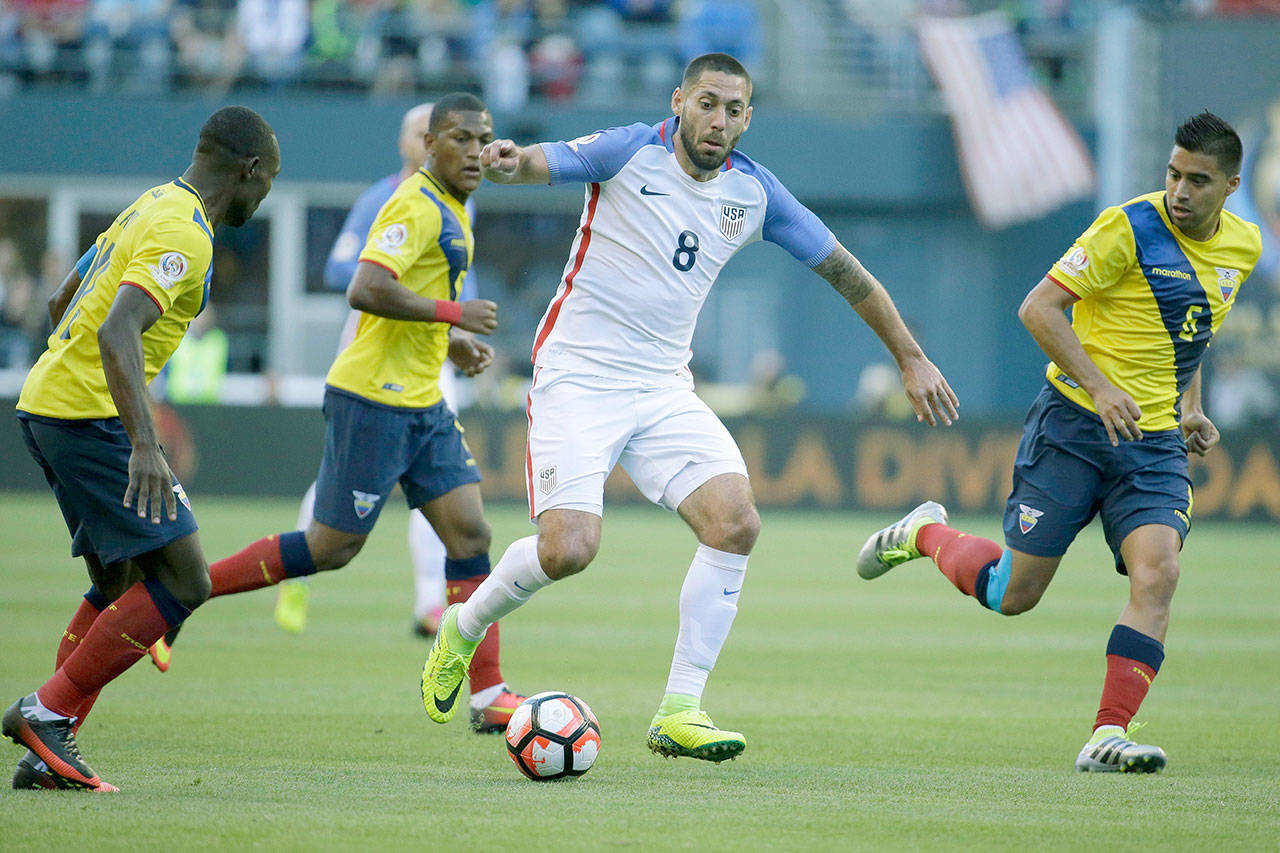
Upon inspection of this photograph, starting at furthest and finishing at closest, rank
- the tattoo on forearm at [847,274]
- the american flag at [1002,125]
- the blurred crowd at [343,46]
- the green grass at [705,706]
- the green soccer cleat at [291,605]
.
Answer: the american flag at [1002,125] < the blurred crowd at [343,46] < the green soccer cleat at [291,605] < the tattoo on forearm at [847,274] < the green grass at [705,706]

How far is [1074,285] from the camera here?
657 cm

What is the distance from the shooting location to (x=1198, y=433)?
704 centimetres

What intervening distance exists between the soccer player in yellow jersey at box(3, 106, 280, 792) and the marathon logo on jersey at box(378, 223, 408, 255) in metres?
1.35

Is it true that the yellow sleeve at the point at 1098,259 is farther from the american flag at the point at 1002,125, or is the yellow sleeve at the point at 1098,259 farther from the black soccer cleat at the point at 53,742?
the american flag at the point at 1002,125

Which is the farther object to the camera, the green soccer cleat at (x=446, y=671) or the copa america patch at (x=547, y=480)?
the green soccer cleat at (x=446, y=671)

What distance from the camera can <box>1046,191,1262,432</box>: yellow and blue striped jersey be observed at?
658 cm

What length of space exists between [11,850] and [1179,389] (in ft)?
15.9

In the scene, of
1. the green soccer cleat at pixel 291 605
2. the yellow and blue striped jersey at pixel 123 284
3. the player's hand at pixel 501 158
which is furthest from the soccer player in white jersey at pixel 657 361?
the green soccer cleat at pixel 291 605

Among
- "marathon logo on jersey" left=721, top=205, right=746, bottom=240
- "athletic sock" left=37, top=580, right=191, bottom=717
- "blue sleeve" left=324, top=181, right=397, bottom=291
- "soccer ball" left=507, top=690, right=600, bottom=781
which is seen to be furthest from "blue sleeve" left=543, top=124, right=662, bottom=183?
"blue sleeve" left=324, top=181, right=397, bottom=291

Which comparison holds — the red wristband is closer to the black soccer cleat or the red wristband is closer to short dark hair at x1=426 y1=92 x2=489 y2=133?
short dark hair at x1=426 y1=92 x2=489 y2=133

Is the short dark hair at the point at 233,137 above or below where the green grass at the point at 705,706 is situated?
above

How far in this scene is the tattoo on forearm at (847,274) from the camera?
21.1 feet

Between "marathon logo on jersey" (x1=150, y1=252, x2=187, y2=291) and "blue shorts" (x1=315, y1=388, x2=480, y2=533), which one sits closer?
"marathon logo on jersey" (x1=150, y1=252, x2=187, y2=291)

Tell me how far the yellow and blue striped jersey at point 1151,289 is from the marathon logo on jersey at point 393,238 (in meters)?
2.75
